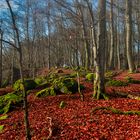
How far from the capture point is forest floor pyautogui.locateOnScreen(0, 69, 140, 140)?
300 inches

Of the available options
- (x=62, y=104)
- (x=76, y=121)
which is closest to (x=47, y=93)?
(x=62, y=104)

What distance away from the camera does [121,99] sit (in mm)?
10969

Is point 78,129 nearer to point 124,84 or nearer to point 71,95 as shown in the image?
point 71,95

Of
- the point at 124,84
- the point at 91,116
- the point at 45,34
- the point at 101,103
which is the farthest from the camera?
the point at 45,34

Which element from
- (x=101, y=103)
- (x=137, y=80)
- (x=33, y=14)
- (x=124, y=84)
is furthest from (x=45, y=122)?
(x=33, y=14)

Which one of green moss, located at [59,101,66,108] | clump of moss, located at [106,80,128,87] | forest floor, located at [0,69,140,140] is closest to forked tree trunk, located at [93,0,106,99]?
forest floor, located at [0,69,140,140]

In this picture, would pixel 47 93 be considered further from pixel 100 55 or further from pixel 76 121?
pixel 76 121

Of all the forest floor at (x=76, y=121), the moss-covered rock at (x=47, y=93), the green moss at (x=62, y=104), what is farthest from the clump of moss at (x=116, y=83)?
the green moss at (x=62, y=104)

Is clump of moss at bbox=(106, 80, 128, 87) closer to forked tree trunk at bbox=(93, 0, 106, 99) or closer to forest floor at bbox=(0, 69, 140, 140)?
forest floor at bbox=(0, 69, 140, 140)

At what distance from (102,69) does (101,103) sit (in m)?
1.53

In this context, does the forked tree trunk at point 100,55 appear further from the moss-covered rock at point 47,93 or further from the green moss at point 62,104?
the moss-covered rock at point 47,93

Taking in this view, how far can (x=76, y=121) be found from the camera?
A: 8.77m

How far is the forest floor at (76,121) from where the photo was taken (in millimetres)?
7629

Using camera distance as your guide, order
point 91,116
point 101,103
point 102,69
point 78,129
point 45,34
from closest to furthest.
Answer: point 78,129, point 91,116, point 101,103, point 102,69, point 45,34
